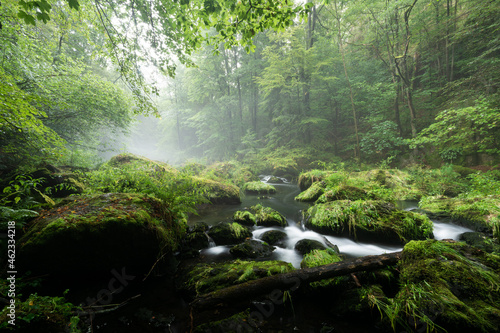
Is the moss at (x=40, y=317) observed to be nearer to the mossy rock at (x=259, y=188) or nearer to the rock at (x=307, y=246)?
the rock at (x=307, y=246)

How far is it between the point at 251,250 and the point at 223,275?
128 cm

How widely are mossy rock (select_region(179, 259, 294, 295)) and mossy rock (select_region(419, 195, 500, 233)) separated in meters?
5.49

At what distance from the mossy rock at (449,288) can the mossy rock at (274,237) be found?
2.69 meters

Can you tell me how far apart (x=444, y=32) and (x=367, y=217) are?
651 inches

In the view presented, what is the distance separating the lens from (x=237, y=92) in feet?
74.1

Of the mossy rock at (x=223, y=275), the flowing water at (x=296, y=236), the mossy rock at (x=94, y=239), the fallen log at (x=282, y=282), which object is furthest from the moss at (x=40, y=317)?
the flowing water at (x=296, y=236)

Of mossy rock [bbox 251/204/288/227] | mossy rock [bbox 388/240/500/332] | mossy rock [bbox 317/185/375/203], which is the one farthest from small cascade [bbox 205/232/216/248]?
mossy rock [bbox 317/185/375/203]

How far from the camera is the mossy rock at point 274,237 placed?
15.5 ft

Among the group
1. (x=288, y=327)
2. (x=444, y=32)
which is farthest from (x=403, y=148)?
(x=288, y=327)

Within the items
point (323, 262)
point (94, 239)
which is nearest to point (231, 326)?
point (323, 262)

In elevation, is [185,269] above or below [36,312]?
below

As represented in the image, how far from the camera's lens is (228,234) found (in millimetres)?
4738

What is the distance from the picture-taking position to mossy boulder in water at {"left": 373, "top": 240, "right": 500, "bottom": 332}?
1795 millimetres

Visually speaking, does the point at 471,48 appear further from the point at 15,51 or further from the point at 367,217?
the point at 15,51
